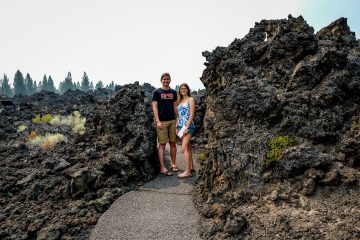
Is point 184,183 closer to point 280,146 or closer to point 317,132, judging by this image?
point 280,146

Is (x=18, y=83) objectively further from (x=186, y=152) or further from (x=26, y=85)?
(x=186, y=152)

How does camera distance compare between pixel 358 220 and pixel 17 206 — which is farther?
pixel 17 206

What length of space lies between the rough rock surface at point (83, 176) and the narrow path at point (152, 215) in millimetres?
348

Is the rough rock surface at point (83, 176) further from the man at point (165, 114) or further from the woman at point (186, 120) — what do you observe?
the woman at point (186, 120)

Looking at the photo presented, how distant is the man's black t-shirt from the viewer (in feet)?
31.2

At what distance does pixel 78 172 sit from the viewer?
28.1ft

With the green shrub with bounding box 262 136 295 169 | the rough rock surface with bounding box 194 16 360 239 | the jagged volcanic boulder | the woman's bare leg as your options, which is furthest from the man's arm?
the jagged volcanic boulder

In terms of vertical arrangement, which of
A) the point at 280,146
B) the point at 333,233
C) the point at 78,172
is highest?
the point at 280,146

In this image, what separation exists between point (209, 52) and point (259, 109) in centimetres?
404

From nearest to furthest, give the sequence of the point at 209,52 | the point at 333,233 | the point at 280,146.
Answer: the point at 333,233 → the point at 280,146 → the point at 209,52

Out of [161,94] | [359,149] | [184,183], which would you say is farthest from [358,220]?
[161,94]

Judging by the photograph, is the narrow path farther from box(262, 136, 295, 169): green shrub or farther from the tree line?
the tree line

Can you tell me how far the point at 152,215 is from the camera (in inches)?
283

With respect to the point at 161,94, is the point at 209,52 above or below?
above
